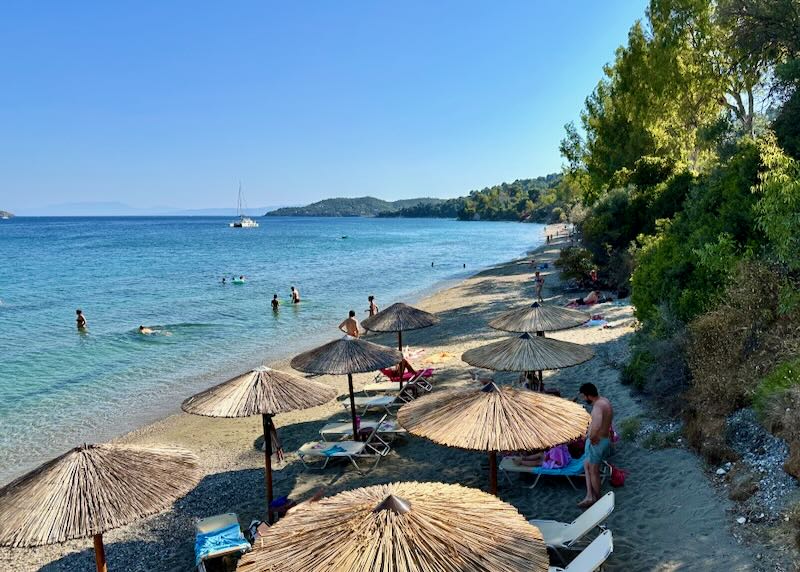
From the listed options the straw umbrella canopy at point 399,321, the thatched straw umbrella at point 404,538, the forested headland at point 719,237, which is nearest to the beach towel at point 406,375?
the straw umbrella canopy at point 399,321

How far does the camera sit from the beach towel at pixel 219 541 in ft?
20.6

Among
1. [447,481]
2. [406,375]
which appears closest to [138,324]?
[406,375]

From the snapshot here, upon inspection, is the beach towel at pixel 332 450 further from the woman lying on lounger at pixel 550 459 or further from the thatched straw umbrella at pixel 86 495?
the thatched straw umbrella at pixel 86 495

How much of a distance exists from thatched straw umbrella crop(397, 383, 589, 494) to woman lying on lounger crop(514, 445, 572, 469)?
158cm

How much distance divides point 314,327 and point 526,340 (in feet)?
54.4

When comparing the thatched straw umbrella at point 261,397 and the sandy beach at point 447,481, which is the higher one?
the thatched straw umbrella at point 261,397

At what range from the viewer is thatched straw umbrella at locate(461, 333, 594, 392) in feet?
26.3

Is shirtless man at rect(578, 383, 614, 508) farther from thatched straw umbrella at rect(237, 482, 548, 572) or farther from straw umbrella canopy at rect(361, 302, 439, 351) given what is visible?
straw umbrella canopy at rect(361, 302, 439, 351)

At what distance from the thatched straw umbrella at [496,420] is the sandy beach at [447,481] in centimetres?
141

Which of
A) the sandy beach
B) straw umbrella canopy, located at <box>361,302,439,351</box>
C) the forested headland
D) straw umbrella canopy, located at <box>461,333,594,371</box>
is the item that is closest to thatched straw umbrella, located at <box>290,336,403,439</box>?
straw umbrella canopy, located at <box>461,333,594,371</box>

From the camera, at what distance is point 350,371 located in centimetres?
842

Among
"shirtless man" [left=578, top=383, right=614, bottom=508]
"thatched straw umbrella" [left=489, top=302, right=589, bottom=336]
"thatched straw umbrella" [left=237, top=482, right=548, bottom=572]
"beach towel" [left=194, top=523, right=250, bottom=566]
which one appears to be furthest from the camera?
"thatched straw umbrella" [left=489, top=302, right=589, bottom=336]

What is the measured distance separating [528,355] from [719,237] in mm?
4226

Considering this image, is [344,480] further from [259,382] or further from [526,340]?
[526,340]
